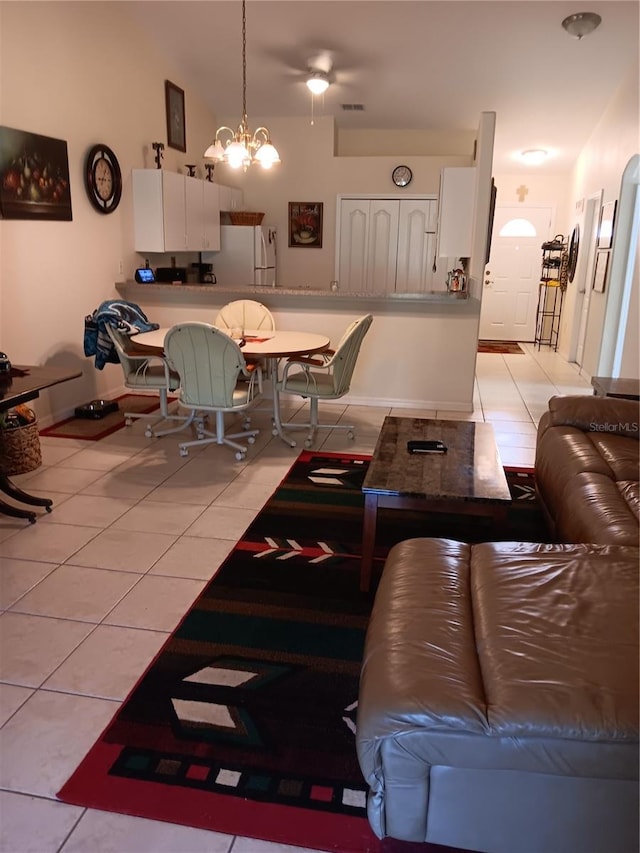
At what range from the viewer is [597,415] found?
11.0 feet

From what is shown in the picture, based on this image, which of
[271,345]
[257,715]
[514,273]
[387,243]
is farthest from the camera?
[514,273]

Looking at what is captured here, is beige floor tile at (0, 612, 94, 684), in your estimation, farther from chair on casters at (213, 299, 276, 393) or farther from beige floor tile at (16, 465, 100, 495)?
chair on casters at (213, 299, 276, 393)

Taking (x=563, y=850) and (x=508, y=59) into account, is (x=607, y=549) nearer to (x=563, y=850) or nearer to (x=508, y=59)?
(x=563, y=850)

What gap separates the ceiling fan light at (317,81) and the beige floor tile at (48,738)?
5617 millimetres

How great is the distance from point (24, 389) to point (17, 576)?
0.82m

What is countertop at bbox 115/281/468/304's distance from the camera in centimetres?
511

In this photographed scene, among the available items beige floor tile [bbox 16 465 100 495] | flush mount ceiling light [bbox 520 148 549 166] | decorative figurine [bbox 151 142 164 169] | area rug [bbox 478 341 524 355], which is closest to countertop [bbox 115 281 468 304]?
decorative figurine [bbox 151 142 164 169]

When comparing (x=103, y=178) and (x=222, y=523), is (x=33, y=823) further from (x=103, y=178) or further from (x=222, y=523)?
(x=103, y=178)

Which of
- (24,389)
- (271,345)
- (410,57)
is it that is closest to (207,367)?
(271,345)

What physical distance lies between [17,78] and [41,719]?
12.7 ft

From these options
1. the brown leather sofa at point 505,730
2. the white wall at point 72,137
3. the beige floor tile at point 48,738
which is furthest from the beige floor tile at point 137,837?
the white wall at point 72,137

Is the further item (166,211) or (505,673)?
(166,211)

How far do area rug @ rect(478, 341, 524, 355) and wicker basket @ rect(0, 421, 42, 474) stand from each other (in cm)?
636

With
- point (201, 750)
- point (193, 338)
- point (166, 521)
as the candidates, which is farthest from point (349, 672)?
point (193, 338)
